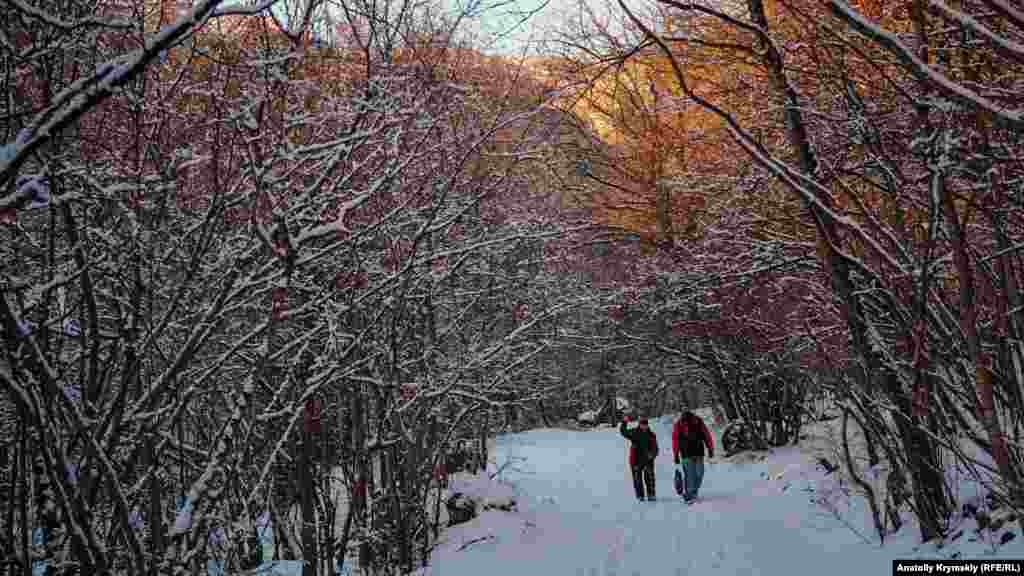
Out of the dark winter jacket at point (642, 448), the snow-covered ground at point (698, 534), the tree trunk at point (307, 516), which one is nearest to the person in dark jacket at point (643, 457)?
the dark winter jacket at point (642, 448)

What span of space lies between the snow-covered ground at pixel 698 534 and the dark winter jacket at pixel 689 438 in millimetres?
741

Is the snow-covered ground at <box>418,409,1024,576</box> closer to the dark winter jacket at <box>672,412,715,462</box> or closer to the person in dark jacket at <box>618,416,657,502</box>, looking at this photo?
the person in dark jacket at <box>618,416,657,502</box>

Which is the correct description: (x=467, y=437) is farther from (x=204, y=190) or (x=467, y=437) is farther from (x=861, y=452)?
(x=204, y=190)

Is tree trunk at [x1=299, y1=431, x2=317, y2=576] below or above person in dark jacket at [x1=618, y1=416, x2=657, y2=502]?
above

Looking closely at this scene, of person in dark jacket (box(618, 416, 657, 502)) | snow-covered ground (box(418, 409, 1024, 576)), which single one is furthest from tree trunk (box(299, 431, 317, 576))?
person in dark jacket (box(618, 416, 657, 502))

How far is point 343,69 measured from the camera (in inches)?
205

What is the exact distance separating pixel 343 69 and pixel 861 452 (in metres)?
9.40

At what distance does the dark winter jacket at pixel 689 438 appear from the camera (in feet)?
34.0

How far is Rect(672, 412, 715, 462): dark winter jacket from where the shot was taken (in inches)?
408

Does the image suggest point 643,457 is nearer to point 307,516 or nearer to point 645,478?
point 645,478

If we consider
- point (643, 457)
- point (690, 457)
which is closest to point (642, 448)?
point (643, 457)

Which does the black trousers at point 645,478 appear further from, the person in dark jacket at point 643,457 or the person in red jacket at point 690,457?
the person in red jacket at point 690,457

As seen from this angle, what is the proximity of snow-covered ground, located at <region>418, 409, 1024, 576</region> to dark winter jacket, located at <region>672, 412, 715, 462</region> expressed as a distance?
0.74 m

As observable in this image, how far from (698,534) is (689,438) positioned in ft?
8.35
